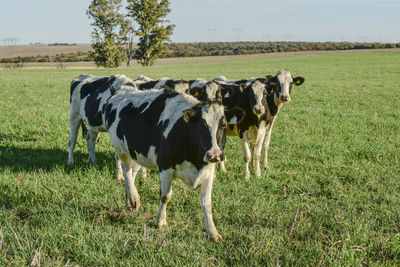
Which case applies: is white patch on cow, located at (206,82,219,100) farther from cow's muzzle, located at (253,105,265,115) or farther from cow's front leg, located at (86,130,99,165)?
cow's front leg, located at (86,130,99,165)

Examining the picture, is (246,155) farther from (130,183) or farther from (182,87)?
(130,183)

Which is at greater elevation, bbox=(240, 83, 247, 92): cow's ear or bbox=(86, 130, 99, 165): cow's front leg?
bbox=(240, 83, 247, 92): cow's ear

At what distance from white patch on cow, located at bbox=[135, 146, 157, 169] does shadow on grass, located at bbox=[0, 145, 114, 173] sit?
2.43 m

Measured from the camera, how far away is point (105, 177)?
651 centimetres

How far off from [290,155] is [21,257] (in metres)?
6.07

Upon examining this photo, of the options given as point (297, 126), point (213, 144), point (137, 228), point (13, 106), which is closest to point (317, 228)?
point (213, 144)

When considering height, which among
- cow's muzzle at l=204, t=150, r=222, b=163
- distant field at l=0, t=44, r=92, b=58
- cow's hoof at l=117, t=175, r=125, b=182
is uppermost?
distant field at l=0, t=44, r=92, b=58

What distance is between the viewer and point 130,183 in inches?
213

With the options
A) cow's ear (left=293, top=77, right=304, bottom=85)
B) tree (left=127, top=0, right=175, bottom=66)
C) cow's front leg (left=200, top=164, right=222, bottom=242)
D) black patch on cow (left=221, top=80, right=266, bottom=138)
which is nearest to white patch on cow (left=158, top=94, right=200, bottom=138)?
cow's front leg (left=200, top=164, right=222, bottom=242)

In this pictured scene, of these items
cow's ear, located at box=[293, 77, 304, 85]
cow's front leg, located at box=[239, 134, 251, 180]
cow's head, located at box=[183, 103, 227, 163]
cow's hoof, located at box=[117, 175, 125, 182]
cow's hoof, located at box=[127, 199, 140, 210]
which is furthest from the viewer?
cow's ear, located at box=[293, 77, 304, 85]

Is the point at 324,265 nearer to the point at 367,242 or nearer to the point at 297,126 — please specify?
the point at 367,242

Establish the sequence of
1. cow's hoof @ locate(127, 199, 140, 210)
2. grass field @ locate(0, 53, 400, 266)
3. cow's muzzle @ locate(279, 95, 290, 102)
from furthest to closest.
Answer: cow's muzzle @ locate(279, 95, 290, 102) → cow's hoof @ locate(127, 199, 140, 210) → grass field @ locate(0, 53, 400, 266)

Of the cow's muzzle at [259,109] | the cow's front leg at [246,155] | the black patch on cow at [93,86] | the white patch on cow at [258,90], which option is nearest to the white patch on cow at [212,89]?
the white patch on cow at [258,90]

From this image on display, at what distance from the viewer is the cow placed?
4.20 meters
